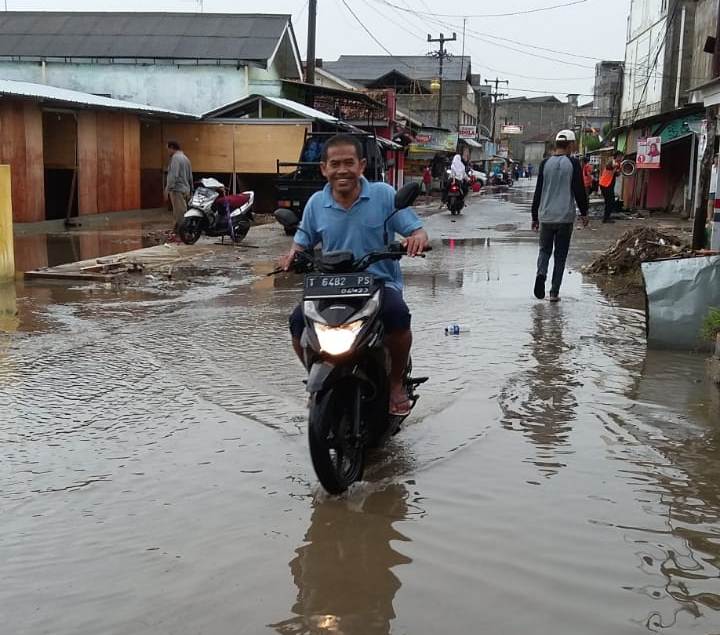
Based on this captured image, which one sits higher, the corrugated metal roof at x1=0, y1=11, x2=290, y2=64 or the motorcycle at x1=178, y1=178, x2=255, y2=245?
the corrugated metal roof at x1=0, y1=11, x2=290, y2=64

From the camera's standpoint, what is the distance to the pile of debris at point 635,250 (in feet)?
37.0

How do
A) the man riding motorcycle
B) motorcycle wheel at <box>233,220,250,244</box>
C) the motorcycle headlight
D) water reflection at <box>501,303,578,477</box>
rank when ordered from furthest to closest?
motorcycle wheel at <box>233,220,250,244</box> → water reflection at <box>501,303,578,477</box> → the man riding motorcycle → the motorcycle headlight

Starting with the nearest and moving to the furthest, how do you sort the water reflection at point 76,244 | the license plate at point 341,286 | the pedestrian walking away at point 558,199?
1. the license plate at point 341,286
2. the pedestrian walking away at point 558,199
3. the water reflection at point 76,244

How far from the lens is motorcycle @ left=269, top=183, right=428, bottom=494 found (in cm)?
390

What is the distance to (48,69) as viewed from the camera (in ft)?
93.2

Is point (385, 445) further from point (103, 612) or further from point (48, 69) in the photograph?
point (48, 69)

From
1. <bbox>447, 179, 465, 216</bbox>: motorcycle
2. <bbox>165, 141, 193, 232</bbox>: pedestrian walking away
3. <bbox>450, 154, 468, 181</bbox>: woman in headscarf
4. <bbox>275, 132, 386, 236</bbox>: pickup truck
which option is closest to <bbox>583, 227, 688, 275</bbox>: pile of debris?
<bbox>275, 132, 386, 236</bbox>: pickup truck

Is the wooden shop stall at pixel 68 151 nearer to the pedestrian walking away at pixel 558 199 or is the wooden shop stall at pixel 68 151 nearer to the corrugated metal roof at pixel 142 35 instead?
the corrugated metal roof at pixel 142 35

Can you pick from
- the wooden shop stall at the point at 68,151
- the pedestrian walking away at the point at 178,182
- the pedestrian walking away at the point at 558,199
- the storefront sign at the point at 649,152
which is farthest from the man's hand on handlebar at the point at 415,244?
the storefront sign at the point at 649,152

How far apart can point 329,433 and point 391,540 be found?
A: 1.94 feet

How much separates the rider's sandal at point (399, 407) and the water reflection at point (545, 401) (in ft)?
2.42

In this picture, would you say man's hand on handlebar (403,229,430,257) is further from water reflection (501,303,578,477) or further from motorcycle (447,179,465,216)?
motorcycle (447,179,465,216)

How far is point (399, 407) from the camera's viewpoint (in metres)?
4.57

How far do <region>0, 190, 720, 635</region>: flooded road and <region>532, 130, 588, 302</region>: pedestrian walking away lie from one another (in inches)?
82.1
